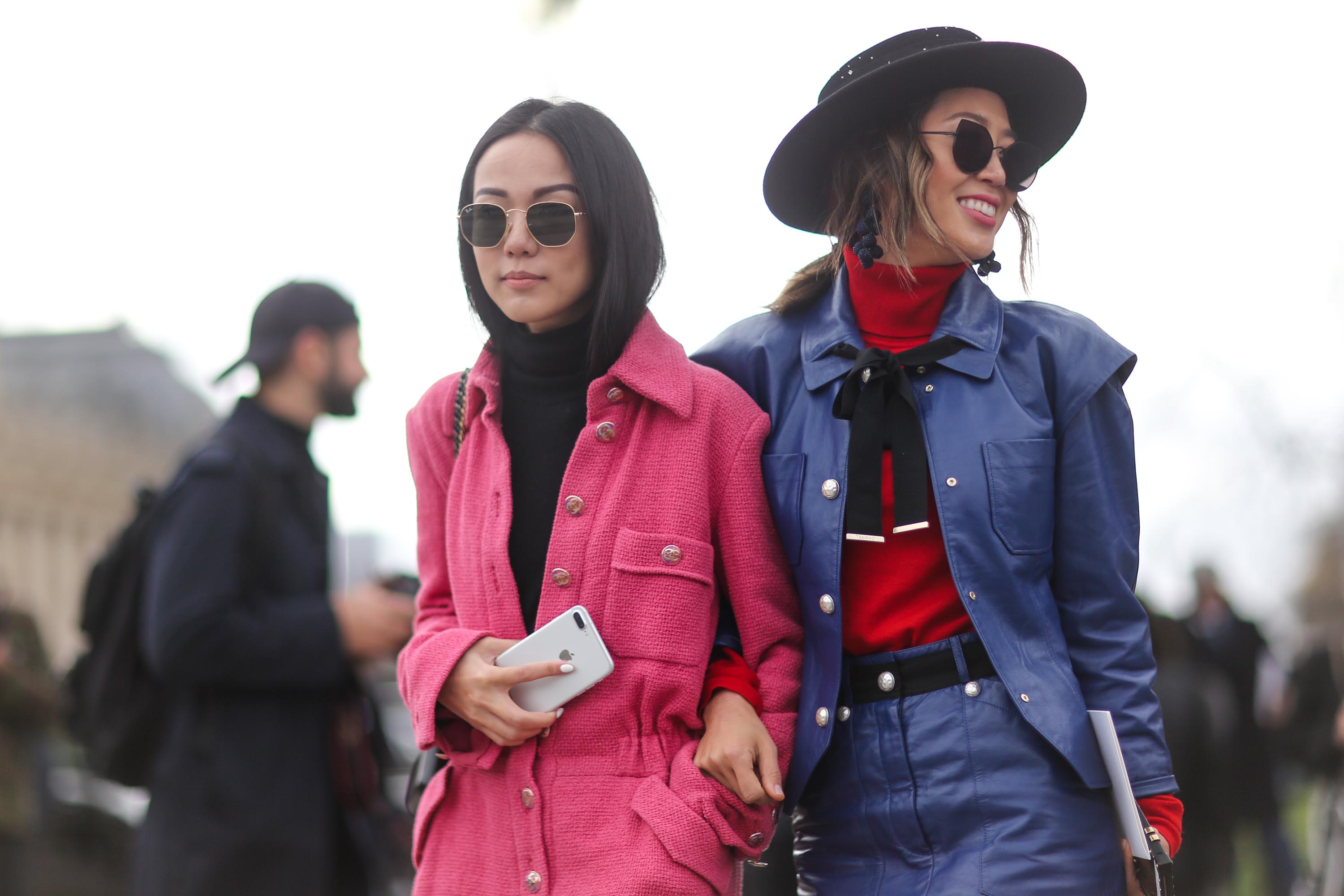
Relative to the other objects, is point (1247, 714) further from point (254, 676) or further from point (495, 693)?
point (495, 693)

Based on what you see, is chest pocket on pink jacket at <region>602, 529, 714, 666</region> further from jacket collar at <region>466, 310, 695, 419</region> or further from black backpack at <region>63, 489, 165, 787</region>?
black backpack at <region>63, 489, 165, 787</region>

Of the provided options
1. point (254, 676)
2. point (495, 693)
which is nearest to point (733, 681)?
point (495, 693)

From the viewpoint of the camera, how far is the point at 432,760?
271cm

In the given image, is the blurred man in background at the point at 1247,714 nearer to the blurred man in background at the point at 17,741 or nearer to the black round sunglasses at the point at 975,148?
the black round sunglasses at the point at 975,148

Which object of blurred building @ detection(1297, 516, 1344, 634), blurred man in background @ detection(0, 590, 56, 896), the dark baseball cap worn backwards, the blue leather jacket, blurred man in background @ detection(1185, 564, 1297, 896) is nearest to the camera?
the blue leather jacket

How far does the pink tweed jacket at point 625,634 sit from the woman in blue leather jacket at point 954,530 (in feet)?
0.34

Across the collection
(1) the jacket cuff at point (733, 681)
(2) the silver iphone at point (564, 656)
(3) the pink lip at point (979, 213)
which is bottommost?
(1) the jacket cuff at point (733, 681)

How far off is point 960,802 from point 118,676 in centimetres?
255

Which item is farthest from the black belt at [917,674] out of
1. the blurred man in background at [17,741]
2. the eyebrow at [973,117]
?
the blurred man in background at [17,741]

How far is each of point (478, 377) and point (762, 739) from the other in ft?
3.05

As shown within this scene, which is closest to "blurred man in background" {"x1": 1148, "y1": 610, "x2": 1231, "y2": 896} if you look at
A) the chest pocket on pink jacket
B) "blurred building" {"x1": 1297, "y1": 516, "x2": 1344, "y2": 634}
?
the chest pocket on pink jacket

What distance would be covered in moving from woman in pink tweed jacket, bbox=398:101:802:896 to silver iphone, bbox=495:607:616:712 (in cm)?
3

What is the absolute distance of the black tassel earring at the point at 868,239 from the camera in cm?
272

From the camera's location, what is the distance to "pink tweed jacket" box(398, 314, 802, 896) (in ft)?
7.80
